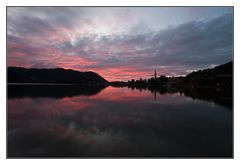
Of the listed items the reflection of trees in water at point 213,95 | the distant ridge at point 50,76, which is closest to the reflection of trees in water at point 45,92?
the reflection of trees in water at point 213,95

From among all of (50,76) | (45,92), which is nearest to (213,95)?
(45,92)

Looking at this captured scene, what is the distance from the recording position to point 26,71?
97812 mm

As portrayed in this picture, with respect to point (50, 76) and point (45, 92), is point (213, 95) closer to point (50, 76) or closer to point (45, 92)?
point (45, 92)

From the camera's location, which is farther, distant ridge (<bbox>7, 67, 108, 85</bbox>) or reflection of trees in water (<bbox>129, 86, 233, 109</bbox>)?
distant ridge (<bbox>7, 67, 108, 85</bbox>)

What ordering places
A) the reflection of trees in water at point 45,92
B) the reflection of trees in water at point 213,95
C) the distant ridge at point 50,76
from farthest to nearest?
1. the distant ridge at point 50,76
2. the reflection of trees in water at point 45,92
3. the reflection of trees in water at point 213,95

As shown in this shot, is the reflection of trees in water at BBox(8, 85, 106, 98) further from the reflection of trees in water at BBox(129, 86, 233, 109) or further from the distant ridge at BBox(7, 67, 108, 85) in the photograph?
the distant ridge at BBox(7, 67, 108, 85)

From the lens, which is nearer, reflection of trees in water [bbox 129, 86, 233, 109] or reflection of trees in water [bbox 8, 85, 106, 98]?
reflection of trees in water [bbox 129, 86, 233, 109]

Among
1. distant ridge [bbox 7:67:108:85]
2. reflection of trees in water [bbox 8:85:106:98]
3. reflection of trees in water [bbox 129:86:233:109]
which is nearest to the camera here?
reflection of trees in water [bbox 129:86:233:109]

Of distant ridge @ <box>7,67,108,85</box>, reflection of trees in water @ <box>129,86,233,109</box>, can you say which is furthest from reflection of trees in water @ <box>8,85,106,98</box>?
distant ridge @ <box>7,67,108,85</box>

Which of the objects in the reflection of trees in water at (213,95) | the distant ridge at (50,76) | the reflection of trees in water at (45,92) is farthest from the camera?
the distant ridge at (50,76)

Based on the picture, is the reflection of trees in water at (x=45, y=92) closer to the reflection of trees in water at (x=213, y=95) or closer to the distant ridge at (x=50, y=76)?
the reflection of trees in water at (x=213, y=95)

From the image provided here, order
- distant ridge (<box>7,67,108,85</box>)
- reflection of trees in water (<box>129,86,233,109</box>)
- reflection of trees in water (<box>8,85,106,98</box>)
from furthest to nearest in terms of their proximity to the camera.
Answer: distant ridge (<box>7,67,108,85</box>), reflection of trees in water (<box>8,85,106,98</box>), reflection of trees in water (<box>129,86,233,109</box>)
